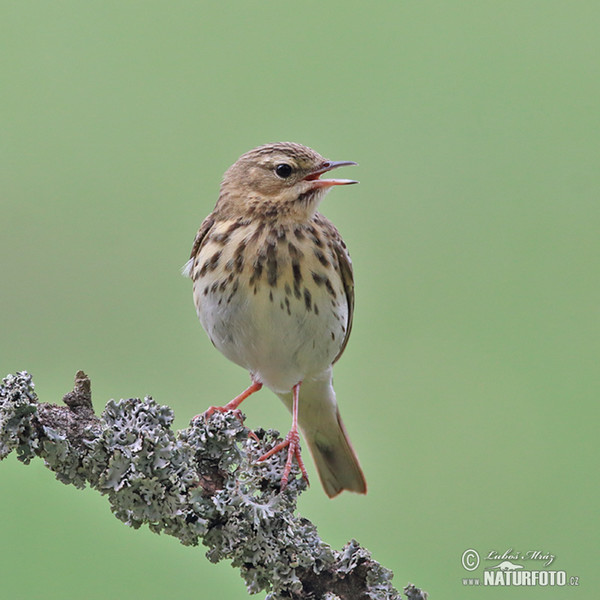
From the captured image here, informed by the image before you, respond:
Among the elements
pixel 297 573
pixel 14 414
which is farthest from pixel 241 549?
pixel 14 414

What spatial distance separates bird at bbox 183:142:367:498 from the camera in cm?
376

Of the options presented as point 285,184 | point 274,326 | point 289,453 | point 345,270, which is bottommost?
point 289,453

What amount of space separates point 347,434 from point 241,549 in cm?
182

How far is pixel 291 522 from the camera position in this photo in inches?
114

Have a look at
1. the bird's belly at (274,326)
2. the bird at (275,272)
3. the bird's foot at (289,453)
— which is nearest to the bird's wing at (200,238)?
the bird at (275,272)

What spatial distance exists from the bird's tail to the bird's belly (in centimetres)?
43

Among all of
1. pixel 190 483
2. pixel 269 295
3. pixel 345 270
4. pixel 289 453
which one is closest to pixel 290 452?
pixel 289 453

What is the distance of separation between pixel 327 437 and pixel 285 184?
144 cm

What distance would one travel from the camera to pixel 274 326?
3752 mm

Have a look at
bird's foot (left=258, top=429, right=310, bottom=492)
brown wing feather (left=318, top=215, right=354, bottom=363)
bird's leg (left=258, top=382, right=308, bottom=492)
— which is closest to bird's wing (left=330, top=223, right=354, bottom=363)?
brown wing feather (left=318, top=215, right=354, bottom=363)

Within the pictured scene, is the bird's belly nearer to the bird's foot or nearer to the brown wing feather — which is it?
the brown wing feather

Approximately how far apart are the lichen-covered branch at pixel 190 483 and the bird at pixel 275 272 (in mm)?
641

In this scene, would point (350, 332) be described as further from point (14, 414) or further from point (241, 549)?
point (14, 414)

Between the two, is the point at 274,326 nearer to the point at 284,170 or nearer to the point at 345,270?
the point at 345,270
